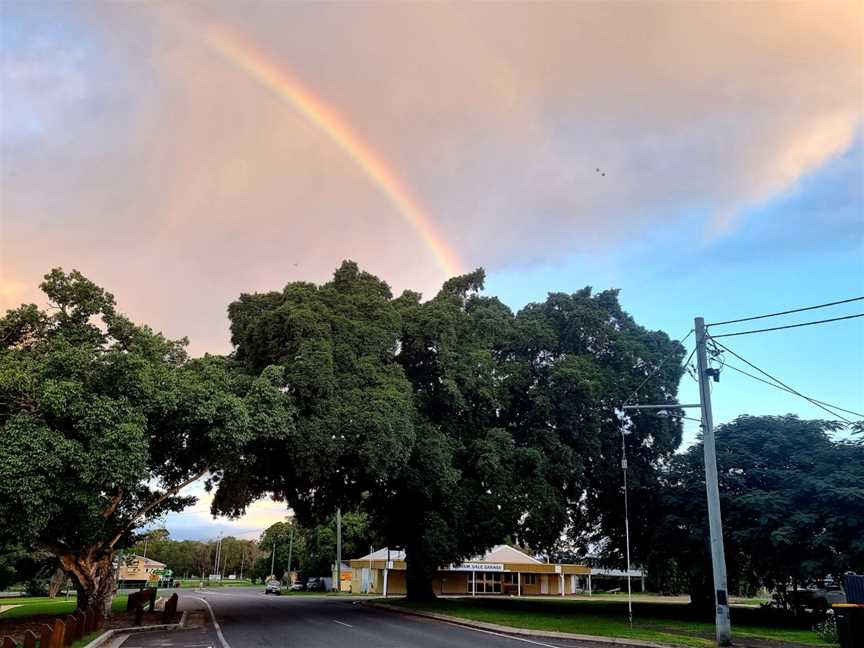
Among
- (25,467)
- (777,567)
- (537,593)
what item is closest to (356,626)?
(25,467)

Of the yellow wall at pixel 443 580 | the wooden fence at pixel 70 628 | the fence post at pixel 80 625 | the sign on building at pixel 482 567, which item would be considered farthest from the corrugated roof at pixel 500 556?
the fence post at pixel 80 625

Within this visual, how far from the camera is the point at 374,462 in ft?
78.6

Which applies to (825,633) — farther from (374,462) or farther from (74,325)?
(74,325)

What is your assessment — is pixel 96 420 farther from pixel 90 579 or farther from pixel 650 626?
pixel 650 626

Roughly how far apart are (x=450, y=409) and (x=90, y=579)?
16.1m

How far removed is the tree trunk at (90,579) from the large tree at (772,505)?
917 inches

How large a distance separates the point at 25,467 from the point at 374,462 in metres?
10.8

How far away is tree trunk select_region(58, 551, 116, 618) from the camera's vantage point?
24.8 metres

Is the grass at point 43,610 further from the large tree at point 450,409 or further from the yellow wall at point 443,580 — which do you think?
the yellow wall at point 443,580

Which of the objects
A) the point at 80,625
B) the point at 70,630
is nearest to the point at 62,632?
the point at 70,630

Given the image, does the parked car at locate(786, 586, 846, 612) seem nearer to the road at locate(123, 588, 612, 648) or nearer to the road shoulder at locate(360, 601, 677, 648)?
the road shoulder at locate(360, 601, 677, 648)

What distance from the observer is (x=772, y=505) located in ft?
84.2

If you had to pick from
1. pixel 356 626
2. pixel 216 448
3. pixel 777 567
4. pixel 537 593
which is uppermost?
pixel 216 448

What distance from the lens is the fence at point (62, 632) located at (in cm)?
1261
